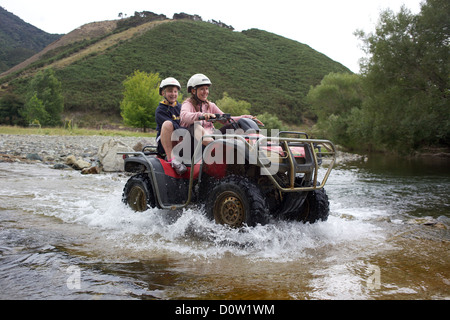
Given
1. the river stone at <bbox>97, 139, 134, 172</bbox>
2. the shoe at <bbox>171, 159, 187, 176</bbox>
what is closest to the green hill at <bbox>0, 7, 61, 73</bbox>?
the river stone at <bbox>97, 139, 134, 172</bbox>

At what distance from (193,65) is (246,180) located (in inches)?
3090

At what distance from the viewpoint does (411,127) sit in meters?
18.1

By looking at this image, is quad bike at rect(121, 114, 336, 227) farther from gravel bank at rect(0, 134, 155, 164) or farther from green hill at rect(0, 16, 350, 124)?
green hill at rect(0, 16, 350, 124)

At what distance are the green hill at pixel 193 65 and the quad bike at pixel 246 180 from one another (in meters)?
58.4

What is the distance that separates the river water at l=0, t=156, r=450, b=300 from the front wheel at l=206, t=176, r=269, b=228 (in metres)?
0.13

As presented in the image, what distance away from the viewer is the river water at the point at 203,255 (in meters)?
3.42

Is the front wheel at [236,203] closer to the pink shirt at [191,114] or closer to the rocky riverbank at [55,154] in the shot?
the pink shirt at [191,114]

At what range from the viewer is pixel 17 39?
162 metres

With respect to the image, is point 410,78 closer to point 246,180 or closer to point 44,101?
point 246,180

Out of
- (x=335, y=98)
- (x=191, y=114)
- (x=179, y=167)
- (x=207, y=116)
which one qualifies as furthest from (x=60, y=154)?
(x=335, y=98)

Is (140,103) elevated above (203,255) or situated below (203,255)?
above

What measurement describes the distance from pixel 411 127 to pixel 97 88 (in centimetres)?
6015

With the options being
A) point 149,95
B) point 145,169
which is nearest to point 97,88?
point 149,95

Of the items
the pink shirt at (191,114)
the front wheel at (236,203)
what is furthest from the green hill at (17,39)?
the front wheel at (236,203)
